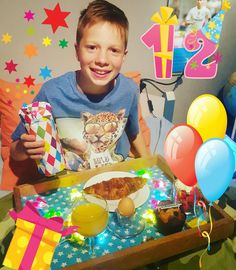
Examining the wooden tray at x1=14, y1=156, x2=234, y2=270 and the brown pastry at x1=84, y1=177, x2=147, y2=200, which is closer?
the wooden tray at x1=14, y1=156, x2=234, y2=270

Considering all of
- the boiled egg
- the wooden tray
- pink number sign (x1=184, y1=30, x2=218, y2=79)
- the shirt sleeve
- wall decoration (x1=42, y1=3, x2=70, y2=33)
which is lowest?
the wooden tray

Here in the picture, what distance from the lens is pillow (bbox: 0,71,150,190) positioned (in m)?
1.38

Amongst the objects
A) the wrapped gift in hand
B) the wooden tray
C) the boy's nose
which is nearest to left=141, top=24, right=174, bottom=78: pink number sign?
the boy's nose

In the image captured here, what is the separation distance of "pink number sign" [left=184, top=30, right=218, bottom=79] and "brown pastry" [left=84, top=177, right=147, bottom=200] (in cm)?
70

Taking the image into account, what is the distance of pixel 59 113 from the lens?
1428 millimetres

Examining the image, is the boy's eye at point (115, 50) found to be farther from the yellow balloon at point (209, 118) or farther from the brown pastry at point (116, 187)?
the brown pastry at point (116, 187)

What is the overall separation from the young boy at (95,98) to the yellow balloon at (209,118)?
16.3 inches

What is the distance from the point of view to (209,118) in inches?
47.1

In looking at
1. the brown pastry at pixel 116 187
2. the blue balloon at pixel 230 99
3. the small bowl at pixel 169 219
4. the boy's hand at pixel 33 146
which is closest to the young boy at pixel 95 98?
the boy's hand at pixel 33 146

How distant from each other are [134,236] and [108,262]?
15 centimetres

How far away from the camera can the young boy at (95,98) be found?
1.35 m

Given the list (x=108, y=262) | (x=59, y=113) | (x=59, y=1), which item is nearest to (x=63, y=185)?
(x=59, y=113)

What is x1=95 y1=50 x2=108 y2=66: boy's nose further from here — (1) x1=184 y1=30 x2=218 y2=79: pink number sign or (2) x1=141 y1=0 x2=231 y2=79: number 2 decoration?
(1) x1=184 y1=30 x2=218 y2=79: pink number sign

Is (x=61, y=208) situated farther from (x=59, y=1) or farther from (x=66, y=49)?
(x=59, y=1)
